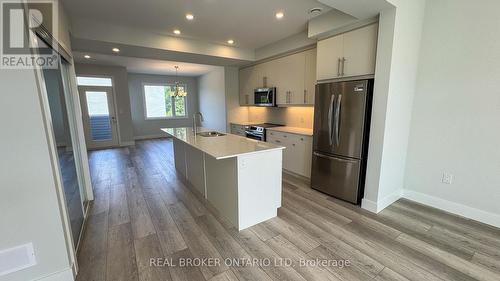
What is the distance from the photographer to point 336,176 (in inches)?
117

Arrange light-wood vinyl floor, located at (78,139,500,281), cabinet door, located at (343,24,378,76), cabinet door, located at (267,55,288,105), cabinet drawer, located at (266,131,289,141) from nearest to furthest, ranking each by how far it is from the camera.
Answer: light-wood vinyl floor, located at (78,139,500,281)
cabinet door, located at (343,24,378,76)
cabinet drawer, located at (266,131,289,141)
cabinet door, located at (267,55,288,105)

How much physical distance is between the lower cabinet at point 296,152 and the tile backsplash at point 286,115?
2.04ft

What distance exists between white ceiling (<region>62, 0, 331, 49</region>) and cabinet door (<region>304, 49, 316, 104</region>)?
1.53ft

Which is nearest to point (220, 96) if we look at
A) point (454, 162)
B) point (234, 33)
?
point (234, 33)

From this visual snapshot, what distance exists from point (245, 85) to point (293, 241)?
13.7ft

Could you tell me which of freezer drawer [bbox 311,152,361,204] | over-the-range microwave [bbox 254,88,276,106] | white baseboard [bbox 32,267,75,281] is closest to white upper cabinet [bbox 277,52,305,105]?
over-the-range microwave [bbox 254,88,276,106]

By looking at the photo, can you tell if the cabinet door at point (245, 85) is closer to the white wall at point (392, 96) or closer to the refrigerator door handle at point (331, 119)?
the refrigerator door handle at point (331, 119)

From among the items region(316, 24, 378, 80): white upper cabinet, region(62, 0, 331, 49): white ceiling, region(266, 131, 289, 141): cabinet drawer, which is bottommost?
region(266, 131, 289, 141): cabinet drawer

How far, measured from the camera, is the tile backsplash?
13.9 ft

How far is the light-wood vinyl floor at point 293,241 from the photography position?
172cm

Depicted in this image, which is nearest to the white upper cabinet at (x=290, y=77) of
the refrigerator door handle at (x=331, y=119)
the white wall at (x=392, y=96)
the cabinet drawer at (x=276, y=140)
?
the cabinet drawer at (x=276, y=140)

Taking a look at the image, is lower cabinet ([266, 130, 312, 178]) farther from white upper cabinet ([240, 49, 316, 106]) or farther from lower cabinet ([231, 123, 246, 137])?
lower cabinet ([231, 123, 246, 137])

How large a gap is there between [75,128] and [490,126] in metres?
4.94

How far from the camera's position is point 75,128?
2693 mm
